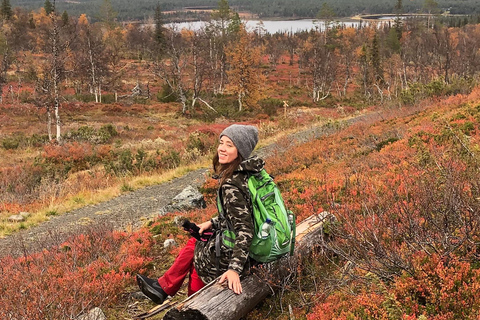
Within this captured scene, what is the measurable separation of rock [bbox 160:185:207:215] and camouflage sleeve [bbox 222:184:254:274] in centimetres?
560

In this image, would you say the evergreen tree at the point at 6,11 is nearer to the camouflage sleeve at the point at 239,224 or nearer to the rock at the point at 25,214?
the rock at the point at 25,214

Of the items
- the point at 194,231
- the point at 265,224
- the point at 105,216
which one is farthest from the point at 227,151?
the point at 105,216

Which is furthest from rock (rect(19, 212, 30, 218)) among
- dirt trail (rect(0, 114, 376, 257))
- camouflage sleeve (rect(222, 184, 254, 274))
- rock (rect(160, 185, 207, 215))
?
camouflage sleeve (rect(222, 184, 254, 274))

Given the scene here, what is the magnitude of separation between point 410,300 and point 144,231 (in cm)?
490

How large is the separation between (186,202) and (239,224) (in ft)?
19.3

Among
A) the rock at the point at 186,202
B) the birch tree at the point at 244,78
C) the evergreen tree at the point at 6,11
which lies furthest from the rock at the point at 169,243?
the evergreen tree at the point at 6,11

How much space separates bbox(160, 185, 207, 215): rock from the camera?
8422mm

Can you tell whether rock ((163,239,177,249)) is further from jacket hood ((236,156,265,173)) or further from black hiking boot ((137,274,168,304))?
jacket hood ((236,156,265,173))

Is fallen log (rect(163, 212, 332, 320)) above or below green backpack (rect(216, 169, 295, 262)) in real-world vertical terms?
A: below

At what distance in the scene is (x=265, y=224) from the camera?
283 centimetres

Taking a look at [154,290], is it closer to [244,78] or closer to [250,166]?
[250,166]

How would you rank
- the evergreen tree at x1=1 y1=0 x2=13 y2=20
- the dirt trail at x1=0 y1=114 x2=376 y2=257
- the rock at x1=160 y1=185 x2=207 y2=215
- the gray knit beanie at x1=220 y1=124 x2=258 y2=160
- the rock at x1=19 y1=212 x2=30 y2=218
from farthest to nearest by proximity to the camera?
the evergreen tree at x1=1 y1=0 x2=13 y2=20 → the rock at x1=19 y1=212 x2=30 y2=218 → the rock at x1=160 y1=185 x2=207 y2=215 → the dirt trail at x1=0 y1=114 x2=376 y2=257 → the gray knit beanie at x1=220 y1=124 x2=258 y2=160

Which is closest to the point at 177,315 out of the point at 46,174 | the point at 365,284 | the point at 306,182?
the point at 365,284

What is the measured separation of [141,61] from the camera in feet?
219
